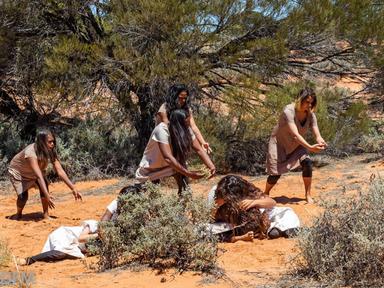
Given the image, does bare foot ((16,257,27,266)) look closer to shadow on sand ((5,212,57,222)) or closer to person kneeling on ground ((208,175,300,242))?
person kneeling on ground ((208,175,300,242))

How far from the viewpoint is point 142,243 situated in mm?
5234

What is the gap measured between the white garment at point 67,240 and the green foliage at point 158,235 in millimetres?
875

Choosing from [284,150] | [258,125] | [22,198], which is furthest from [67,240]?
[258,125]

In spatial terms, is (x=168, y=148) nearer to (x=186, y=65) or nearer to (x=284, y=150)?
(x=284, y=150)

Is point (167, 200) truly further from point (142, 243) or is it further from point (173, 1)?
point (173, 1)

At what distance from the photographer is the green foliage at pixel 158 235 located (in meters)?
5.09

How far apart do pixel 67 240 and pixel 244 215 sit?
174cm

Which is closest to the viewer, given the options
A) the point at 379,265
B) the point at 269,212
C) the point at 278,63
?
the point at 379,265

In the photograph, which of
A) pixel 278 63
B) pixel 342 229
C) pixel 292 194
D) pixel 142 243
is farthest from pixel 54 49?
pixel 342 229

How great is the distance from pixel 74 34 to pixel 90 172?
8.26ft

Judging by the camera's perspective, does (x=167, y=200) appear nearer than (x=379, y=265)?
No

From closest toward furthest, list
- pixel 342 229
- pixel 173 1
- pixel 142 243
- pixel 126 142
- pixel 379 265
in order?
1. pixel 379 265
2. pixel 342 229
3. pixel 142 243
4. pixel 173 1
5. pixel 126 142

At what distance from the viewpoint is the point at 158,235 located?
17.0 ft

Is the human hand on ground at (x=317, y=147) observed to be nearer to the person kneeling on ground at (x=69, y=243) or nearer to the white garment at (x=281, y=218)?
the white garment at (x=281, y=218)
